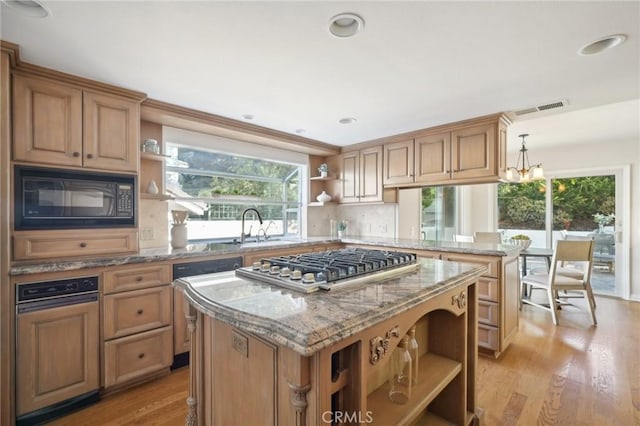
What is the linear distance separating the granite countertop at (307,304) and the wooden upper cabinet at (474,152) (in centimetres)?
191

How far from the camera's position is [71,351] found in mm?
1896

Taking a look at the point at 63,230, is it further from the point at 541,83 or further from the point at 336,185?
the point at 541,83

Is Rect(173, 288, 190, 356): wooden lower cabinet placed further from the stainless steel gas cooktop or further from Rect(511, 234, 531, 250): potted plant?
Rect(511, 234, 531, 250): potted plant

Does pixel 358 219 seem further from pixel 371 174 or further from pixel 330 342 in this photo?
pixel 330 342

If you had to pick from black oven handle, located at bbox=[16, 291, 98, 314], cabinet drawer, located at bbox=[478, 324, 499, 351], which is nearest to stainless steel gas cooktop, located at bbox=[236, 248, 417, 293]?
black oven handle, located at bbox=[16, 291, 98, 314]

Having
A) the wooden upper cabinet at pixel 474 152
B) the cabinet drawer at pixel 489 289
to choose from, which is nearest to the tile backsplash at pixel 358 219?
the wooden upper cabinet at pixel 474 152

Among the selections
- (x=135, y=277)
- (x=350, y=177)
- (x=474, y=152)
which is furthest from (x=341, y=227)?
(x=135, y=277)

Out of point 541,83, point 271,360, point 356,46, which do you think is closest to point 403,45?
point 356,46

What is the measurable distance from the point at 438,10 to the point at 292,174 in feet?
9.82

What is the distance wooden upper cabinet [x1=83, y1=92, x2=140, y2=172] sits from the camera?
213cm

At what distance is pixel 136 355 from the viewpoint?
2.16 metres

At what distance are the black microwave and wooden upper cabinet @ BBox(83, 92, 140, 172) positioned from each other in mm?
107

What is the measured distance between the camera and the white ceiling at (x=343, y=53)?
142 centimetres

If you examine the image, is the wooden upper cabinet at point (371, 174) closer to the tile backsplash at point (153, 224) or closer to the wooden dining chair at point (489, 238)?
the wooden dining chair at point (489, 238)
